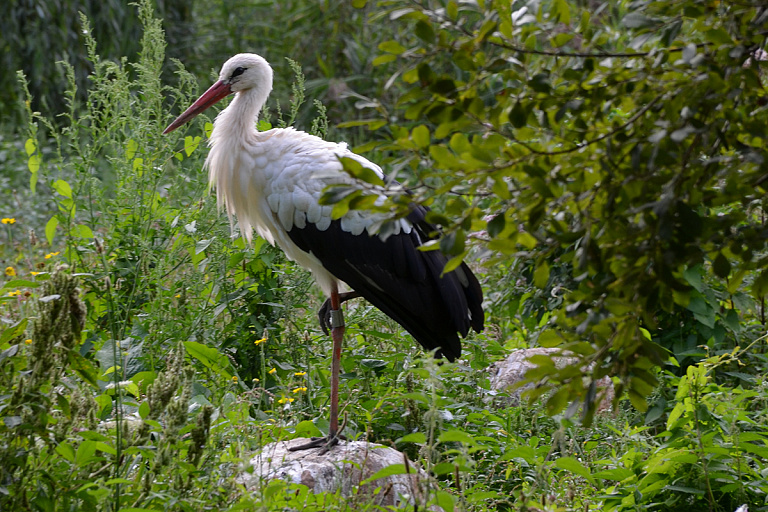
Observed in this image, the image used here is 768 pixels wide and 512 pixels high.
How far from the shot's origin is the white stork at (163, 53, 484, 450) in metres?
3.53

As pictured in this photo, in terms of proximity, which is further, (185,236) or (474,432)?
(185,236)

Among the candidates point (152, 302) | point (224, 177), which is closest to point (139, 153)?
point (224, 177)

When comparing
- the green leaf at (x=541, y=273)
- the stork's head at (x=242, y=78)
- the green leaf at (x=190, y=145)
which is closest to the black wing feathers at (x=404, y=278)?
the green leaf at (x=190, y=145)

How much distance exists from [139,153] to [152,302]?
0.67 m

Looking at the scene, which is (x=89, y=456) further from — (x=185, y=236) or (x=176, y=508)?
(x=185, y=236)

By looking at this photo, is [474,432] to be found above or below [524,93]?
below

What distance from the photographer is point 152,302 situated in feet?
11.7

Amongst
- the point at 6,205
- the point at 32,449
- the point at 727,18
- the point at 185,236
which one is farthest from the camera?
the point at 6,205

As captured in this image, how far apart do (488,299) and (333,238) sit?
175cm

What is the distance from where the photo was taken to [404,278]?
140 inches

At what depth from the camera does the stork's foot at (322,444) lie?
3062 mm

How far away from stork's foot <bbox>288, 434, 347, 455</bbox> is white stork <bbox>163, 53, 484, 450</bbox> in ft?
0.45

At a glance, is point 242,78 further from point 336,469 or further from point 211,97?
point 336,469

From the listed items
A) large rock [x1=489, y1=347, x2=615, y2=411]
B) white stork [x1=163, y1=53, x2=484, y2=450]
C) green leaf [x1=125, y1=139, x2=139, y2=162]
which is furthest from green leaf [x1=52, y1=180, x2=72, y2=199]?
large rock [x1=489, y1=347, x2=615, y2=411]
